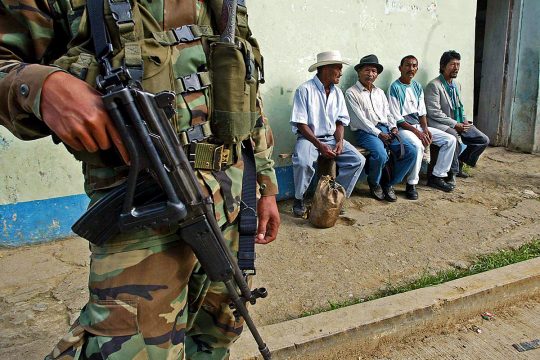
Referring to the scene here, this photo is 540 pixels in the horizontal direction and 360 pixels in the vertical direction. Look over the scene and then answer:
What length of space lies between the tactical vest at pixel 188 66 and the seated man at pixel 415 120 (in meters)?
3.65

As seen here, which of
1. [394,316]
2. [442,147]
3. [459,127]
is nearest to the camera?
[394,316]

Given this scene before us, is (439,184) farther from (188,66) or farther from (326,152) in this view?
(188,66)

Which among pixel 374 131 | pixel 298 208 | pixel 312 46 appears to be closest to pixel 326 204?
pixel 298 208

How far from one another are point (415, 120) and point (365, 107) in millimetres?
790

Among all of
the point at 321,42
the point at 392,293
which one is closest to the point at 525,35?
the point at 321,42

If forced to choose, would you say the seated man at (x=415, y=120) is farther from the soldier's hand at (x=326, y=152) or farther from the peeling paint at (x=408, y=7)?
the soldier's hand at (x=326, y=152)

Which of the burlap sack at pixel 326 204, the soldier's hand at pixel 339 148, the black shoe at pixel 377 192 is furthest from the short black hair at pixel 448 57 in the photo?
the burlap sack at pixel 326 204

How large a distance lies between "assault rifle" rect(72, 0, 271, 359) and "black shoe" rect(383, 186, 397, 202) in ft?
11.5

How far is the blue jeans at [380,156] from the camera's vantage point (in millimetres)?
4316

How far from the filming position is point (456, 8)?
5012 mm

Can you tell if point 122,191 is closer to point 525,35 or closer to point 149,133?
point 149,133

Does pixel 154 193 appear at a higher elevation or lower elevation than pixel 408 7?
lower

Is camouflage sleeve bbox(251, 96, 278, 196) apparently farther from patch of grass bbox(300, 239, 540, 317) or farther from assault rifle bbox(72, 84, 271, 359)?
patch of grass bbox(300, 239, 540, 317)

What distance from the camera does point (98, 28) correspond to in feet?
3.29
